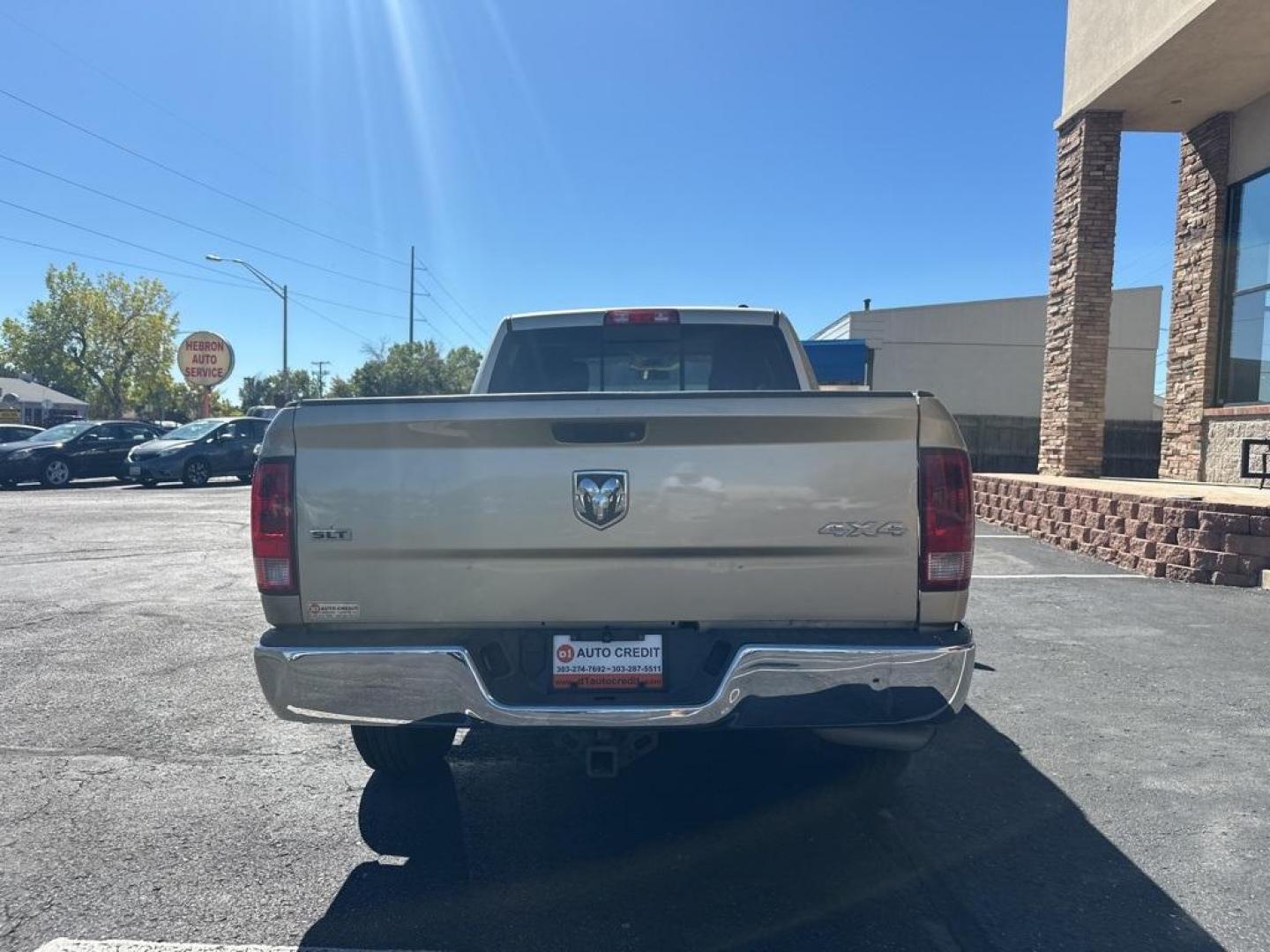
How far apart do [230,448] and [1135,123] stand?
767 inches

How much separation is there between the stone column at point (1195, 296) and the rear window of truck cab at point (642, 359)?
38.3 ft

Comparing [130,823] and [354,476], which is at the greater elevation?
[354,476]

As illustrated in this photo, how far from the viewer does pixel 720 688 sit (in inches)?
112

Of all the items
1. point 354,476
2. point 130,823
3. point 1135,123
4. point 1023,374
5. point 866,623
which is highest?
point 1135,123

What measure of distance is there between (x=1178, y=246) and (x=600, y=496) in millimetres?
14997

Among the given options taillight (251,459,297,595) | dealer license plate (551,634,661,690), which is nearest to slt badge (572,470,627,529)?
dealer license plate (551,634,661,690)

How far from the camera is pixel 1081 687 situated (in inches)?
212

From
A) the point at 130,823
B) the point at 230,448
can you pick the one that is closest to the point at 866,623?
the point at 130,823

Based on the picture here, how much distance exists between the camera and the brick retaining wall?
8.11 metres

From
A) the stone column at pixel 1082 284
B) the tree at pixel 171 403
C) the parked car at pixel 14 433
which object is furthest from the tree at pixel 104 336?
the stone column at pixel 1082 284

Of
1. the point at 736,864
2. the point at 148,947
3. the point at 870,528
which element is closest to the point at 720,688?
the point at 870,528

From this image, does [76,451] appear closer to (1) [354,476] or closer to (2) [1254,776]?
(1) [354,476]

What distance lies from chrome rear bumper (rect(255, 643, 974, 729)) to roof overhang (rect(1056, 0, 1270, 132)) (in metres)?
11.3

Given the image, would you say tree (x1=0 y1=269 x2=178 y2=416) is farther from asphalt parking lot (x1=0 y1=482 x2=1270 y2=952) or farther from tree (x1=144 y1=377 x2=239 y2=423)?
asphalt parking lot (x1=0 y1=482 x2=1270 y2=952)
